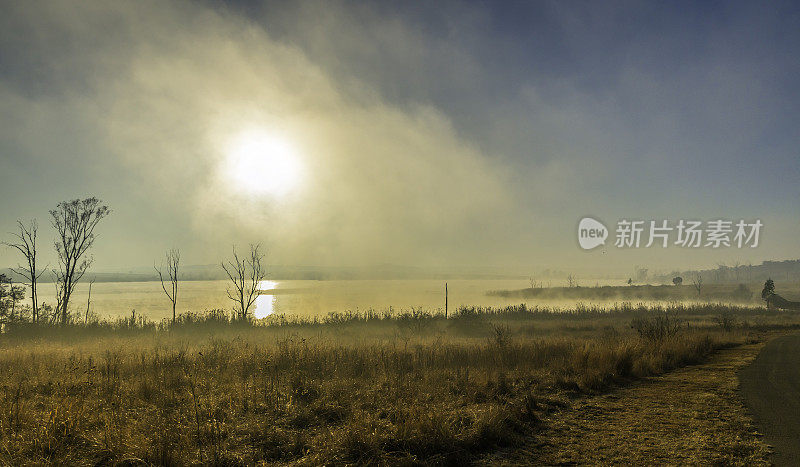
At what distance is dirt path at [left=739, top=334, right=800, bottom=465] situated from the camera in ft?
18.4

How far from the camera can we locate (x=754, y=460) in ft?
16.6

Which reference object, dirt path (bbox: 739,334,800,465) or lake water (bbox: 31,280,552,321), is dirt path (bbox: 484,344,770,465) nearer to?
dirt path (bbox: 739,334,800,465)

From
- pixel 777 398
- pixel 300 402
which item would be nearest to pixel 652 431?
pixel 777 398

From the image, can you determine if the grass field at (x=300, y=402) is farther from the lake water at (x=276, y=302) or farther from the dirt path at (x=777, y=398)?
the lake water at (x=276, y=302)

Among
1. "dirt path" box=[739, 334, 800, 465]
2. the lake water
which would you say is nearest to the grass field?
"dirt path" box=[739, 334, 800, 465]

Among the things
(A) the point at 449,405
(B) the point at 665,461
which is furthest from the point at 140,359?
(B) the point at 665,461

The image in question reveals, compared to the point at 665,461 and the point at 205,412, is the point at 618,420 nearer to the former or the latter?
the point at 665,461

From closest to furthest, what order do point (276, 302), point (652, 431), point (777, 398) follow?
point (652, 431)
point (777, 398)
point (276, 302)

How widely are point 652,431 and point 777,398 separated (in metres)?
4.37

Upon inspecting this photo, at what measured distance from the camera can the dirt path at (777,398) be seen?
5.61m

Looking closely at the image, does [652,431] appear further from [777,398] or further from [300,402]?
[300,402]

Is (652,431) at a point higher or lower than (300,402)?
lower

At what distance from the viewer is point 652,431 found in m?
6.30

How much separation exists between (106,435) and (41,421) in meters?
1.52
